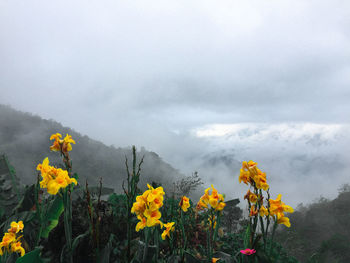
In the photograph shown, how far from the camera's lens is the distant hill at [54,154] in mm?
20469

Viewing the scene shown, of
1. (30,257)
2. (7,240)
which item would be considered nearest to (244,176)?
(30,257)

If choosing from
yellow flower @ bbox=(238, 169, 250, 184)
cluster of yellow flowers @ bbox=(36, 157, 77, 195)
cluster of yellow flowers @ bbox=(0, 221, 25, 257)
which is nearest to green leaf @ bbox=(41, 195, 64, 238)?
cluster of yellow flowers @ bbox=(0, 221, 25, 257)

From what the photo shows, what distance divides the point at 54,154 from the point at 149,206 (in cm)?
1878

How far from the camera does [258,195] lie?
181cm

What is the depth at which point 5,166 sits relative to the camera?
3957mm

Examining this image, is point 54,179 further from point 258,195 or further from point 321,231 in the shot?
point 321,231

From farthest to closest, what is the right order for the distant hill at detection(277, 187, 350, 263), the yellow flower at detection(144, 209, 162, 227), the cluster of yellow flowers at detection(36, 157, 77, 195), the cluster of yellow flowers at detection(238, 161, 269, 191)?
1. the distant hill at detection(277, 187, 350, 263)
2. the cluster of yellow flowers at detection(238, 161, 269, 191)
3. the cluster of yellow flowers at detection(36, 157, 77, 195)
4. the yellow flower at detection(144, 209, 162, 227)

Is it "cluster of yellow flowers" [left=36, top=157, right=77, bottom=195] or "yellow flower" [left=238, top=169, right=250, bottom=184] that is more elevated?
"yellow flower" [left=238, top=169, right=250, bottom=184]

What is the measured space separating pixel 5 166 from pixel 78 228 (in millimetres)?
1606

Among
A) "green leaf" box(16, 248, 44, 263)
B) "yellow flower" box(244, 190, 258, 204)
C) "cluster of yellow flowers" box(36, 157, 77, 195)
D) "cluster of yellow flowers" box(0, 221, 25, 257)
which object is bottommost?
"green leaf" box(16, 248, 44, 263)

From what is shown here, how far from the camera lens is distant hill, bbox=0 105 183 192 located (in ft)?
67.2

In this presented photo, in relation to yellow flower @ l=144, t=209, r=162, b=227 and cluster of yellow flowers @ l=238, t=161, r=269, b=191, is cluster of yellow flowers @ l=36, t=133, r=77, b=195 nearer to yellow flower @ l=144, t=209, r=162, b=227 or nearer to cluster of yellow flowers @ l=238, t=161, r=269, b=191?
yellow flower @ l=144, t=209, r=162, b=227

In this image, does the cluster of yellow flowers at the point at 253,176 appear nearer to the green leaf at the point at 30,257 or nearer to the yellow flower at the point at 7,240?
the green leaf at the point at 30,257

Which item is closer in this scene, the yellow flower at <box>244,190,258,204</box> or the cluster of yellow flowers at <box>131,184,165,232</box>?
the cluster of yellow flowers at <box>131,184,165,232</box>
